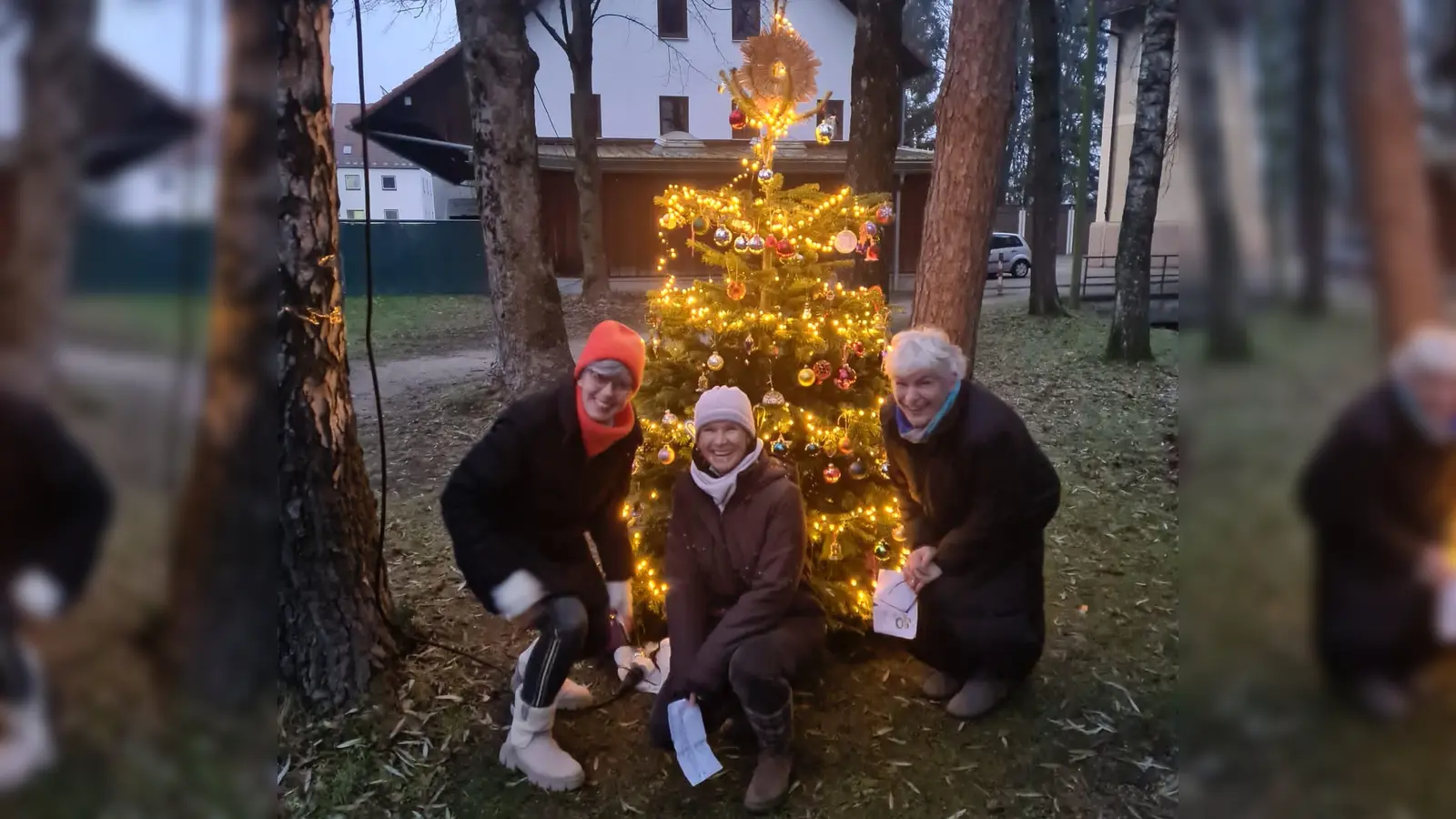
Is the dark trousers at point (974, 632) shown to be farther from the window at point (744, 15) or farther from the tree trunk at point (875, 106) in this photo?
the window at point (744, 15)

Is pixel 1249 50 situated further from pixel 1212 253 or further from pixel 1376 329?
pixel 1376 329

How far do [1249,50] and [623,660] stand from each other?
302 centimetres

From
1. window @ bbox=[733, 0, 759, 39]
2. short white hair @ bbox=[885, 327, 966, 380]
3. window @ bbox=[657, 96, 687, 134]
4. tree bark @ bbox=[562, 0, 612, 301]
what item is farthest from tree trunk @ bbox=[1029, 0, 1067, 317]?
short white hair @ bbox=[885, 327, 966, 380]

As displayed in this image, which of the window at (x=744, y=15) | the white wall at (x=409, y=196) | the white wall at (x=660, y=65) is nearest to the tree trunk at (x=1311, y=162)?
the white wall at (x=409, y=196)

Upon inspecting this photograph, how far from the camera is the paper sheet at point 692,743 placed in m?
2.76

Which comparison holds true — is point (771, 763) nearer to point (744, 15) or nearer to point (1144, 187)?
point (1144, 187)

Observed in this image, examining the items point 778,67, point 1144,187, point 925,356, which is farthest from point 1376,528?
point 1144,187

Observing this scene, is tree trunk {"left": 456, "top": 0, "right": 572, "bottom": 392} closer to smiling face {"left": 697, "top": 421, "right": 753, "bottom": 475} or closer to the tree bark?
smiling face {"left": 697, "top": 421, "right": 753, "bottom": 475}

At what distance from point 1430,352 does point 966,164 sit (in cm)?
331

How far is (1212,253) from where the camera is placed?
39.8 inches

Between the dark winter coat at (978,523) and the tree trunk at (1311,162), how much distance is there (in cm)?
205

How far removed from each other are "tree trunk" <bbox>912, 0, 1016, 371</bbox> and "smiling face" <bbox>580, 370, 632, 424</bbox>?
194 cm

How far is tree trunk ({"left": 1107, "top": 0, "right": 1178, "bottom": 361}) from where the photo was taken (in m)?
8.27

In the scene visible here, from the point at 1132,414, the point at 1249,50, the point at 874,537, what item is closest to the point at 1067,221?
the point at 1132,414
